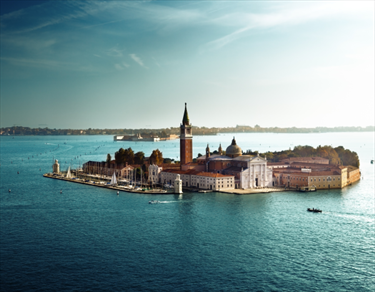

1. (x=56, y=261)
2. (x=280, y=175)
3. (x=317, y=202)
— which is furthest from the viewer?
(x=280, y=175)

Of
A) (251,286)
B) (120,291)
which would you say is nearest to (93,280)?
(120,291)

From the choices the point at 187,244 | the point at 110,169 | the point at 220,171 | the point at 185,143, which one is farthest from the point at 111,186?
the point at 187,244

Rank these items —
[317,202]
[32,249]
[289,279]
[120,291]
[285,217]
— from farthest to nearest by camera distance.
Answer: [317,202] < [285,217] < [32,249] < [289,279] < [120,291]

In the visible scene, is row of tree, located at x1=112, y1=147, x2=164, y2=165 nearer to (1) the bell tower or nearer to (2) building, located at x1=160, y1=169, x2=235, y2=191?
(1) the bell tower

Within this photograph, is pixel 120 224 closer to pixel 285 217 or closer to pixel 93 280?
pixel 93 280

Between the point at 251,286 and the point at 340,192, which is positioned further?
the point at 340,192

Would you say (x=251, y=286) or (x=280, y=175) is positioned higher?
(x=280, y=175)
